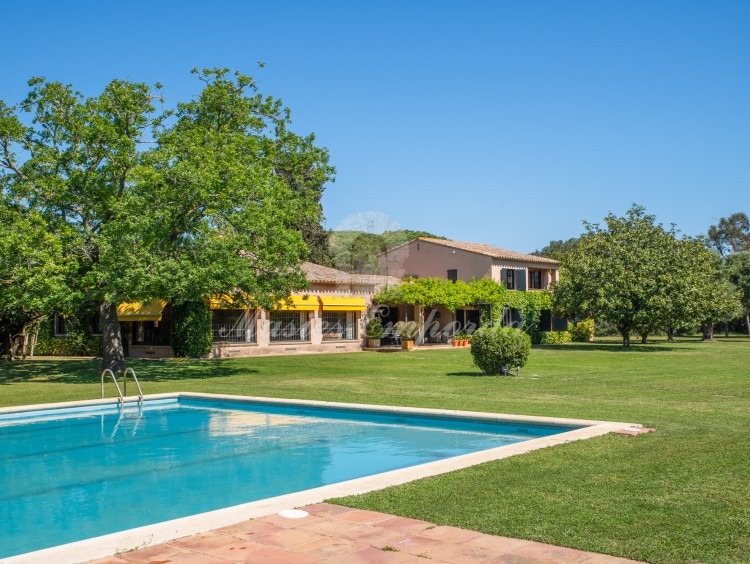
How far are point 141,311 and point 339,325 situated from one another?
11.3 metres

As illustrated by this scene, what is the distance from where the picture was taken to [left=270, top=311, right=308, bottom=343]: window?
3731 centimetres

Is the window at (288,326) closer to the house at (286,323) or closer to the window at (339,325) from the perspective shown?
the house at (286,323)

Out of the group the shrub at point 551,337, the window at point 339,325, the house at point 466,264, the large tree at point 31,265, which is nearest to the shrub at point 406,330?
the window at point 339,325

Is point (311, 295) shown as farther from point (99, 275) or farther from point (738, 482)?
point (738, 482)

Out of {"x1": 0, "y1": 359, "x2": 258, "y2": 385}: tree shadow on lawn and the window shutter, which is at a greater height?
the window shutter

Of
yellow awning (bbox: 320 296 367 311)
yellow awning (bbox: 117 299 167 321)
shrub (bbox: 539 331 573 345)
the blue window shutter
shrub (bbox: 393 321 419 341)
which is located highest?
the blue window shutter

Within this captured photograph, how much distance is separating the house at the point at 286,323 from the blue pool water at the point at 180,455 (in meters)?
16.5

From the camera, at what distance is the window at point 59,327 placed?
3700cm

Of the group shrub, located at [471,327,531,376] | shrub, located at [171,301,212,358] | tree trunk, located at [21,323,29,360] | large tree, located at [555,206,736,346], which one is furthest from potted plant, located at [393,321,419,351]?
tree trunk, located at [21,323,29,360]

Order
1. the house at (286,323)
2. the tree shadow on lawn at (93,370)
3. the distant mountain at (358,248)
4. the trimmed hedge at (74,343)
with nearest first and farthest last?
1. the tree shadow on lawn at (93,370)
2. the house at (286,323)
3. the trimmed hedge at (74,343)
4. the distant mountain at (358,248)

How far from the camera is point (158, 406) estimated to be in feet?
59.1

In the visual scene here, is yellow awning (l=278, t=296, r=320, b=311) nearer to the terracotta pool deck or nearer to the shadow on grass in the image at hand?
the shadow on grass

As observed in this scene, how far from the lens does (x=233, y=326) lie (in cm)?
3591

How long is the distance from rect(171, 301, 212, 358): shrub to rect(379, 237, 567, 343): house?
13.7m
